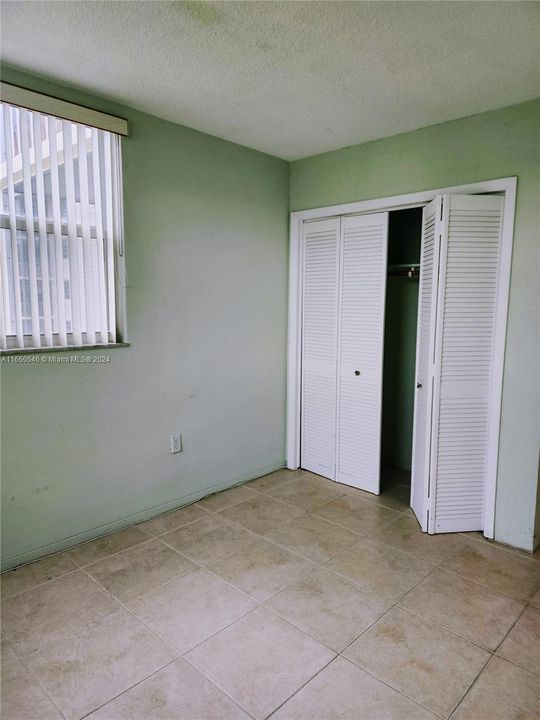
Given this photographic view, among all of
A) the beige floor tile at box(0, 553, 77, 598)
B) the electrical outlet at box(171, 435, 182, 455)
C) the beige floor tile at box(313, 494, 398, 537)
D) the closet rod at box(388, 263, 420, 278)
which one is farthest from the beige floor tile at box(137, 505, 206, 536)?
the closet rod at box(388, 263, 420, 278)

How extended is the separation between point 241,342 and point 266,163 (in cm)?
136

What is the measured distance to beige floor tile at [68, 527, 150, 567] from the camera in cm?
255

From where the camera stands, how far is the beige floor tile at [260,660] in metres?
1.70

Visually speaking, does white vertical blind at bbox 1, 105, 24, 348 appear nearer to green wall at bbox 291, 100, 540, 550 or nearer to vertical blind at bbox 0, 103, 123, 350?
vertical blind at bbox 0, 103, 123, 350

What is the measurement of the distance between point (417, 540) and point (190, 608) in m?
1.40

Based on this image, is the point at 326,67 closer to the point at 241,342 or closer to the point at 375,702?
the point at 241,342

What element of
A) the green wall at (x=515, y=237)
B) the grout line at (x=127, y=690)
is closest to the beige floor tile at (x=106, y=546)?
the grout line at (x=127, y=690)

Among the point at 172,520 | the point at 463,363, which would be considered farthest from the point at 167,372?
the point at 463,363

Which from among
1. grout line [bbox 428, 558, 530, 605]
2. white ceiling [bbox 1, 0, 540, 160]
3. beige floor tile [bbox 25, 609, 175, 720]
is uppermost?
white ceiling [bbox 1, 0, 540, 160]

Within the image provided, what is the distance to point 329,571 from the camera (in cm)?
247

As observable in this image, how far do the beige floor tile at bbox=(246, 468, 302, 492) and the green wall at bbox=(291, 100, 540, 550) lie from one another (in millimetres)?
1529

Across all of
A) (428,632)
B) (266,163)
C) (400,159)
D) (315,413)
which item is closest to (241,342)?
(315,413)

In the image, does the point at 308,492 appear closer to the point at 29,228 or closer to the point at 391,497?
the point at 391,497

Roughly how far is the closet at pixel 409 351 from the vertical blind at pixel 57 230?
5.20 ft
